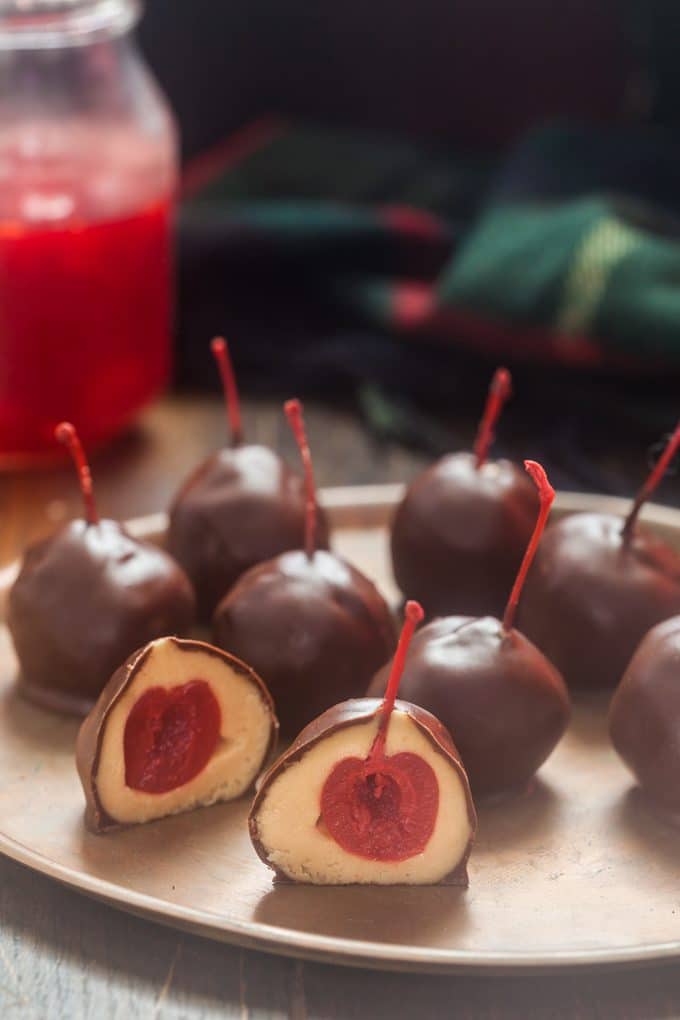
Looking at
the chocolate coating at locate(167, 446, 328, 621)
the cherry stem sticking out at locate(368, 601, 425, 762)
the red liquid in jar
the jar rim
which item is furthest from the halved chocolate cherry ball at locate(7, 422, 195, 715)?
the jar rim

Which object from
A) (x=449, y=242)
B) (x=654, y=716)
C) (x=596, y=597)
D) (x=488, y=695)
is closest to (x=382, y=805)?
(x=488, y=695)

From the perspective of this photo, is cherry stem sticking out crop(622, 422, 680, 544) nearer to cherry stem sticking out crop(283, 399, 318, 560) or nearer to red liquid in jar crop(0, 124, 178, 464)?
cherry stem sticking out crop(283, 399, 318, 560)

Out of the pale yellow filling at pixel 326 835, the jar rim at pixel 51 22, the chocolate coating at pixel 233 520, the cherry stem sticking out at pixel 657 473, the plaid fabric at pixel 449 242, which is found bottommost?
the plaid fabric at pixel 449 242

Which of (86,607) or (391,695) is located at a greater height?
(391,695)

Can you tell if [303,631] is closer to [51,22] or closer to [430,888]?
[430,888]

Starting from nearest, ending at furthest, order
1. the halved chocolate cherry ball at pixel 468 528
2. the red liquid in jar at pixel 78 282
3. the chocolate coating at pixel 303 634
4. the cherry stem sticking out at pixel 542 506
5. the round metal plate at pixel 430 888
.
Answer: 1. the round metal plate at pixel 430 888
2. the cherry stem sticking out at pixel 542 506
3. the chocolate coating at pixel 303 634
4. the halved chocolate cherry ball at pixel 468 528
5. the red liquid in jar at pixel 78 282

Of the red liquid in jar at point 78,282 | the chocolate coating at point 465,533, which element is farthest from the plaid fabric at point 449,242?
the chocolate coating at point 465,533

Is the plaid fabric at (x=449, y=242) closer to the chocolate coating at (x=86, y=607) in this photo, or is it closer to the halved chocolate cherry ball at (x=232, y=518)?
the halved chocolate cherry ball at (x=232, y=518)
